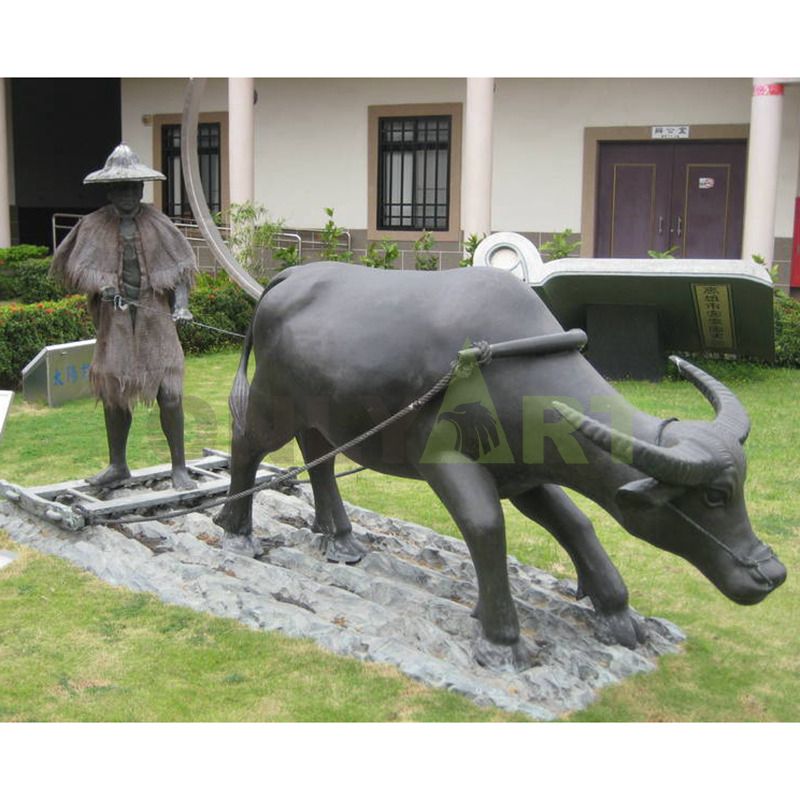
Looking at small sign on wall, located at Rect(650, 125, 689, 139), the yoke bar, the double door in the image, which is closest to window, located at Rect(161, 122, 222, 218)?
the double door

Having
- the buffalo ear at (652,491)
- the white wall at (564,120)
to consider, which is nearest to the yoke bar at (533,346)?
the buffalo ear at (652,491)

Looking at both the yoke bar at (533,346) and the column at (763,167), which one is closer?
the yoke bar at (533,346)

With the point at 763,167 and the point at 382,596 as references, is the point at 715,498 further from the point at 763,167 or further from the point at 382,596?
the point at 763,167

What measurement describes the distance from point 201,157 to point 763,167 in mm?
9539

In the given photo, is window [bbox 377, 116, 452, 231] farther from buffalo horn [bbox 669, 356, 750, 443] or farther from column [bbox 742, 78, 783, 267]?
buffalo horn [bbox 669, 356, 750, 443]

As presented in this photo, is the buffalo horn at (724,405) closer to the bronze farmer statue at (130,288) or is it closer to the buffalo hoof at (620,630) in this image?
the buffalo hoof at (620,630)

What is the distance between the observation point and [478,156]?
1374cm

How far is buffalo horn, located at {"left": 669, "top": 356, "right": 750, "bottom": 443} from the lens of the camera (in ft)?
13.2

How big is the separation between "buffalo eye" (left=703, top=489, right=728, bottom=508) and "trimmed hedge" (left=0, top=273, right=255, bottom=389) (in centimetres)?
666

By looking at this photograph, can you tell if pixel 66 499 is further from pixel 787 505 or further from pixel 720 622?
pixel 787 505

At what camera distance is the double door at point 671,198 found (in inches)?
604

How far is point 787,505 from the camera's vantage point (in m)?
6.84

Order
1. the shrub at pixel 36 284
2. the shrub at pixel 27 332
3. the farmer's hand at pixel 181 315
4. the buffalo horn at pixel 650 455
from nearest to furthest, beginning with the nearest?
the buffalo horn at pixel 650 455 < the farmer's hand at pixel 181 315 < the shrub at pixel 27 332 < the shrub at pixel 36 284

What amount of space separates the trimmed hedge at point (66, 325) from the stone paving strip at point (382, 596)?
4.14 meters
